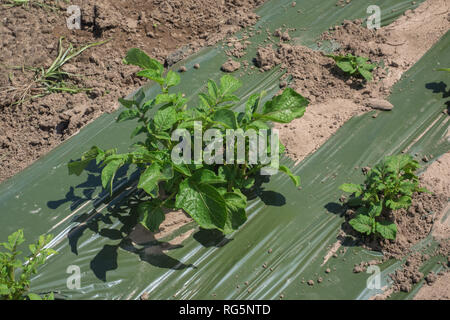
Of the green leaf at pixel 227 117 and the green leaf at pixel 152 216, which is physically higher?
the green leaf at pixel 227 117

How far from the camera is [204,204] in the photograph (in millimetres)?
2383

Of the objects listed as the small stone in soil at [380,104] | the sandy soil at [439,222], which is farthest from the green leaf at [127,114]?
the sandy soil at [439,222]

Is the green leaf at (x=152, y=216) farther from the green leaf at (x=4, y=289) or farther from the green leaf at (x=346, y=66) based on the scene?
the green leaf at (x=346, y=66)

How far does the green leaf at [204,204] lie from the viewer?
7.67 ft

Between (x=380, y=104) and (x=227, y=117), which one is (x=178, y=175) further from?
(x=380, y=104)

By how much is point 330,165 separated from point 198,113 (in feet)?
3.19

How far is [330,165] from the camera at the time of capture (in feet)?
10.0

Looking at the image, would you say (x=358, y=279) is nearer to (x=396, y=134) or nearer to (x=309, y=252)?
(x=309, y=252)

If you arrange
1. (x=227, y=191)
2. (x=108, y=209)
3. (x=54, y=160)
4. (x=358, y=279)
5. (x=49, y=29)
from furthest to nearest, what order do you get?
(x=49, y=29), (x=54, y=160), (x=108, y=209), (x=227, y=191), (x=358, y=279)

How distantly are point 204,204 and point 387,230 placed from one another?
3.48ft

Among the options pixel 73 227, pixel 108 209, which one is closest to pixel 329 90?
pixel 108 209

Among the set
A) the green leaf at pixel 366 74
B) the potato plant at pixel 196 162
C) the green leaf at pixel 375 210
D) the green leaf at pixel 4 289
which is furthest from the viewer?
the green leaf at pixel 366 74

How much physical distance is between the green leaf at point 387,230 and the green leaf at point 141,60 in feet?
5.08

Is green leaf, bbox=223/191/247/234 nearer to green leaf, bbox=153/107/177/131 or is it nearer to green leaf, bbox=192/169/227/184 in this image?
green leaf, bbox=192/169/227/184
